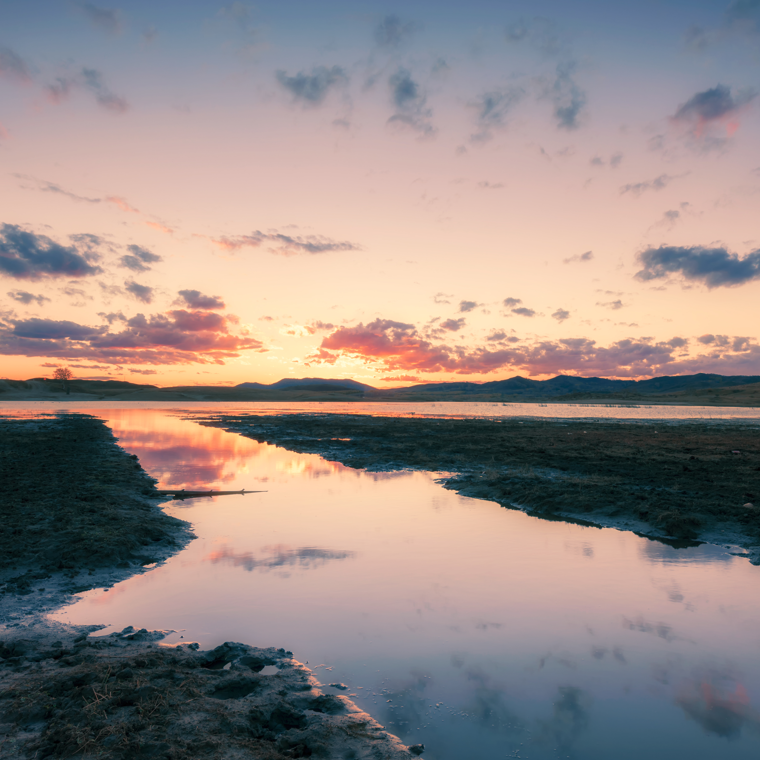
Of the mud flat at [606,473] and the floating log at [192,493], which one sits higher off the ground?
the mud flat at [606,473]

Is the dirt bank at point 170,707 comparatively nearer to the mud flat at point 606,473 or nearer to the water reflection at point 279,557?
the water reflection at point 279,557

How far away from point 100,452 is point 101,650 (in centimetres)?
2442

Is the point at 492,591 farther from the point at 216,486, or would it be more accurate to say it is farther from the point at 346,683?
the point at 216,486

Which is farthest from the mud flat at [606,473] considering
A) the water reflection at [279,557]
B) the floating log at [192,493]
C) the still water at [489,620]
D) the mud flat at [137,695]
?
the mud flat at [137,695]

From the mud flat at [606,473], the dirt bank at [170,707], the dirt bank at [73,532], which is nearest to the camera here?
the dirt bank at [170,707]

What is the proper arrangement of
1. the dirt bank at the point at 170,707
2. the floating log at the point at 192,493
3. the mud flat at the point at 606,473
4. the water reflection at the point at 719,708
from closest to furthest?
the dirt bank at the point at 170,707 → the water reflection at the point at 719,708 → the mud flat at the point at 606,473 → the floating log at the point at 192,493

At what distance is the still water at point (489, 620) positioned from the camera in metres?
5.48

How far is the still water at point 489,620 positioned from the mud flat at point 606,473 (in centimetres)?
154

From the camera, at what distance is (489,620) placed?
7961mm

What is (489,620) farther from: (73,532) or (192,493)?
(192,493)

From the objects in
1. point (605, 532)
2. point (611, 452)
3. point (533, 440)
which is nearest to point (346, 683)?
point (605, 532)

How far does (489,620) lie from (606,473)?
15486mm

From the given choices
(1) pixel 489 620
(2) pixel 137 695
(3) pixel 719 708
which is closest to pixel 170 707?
(2) pixel 137 695

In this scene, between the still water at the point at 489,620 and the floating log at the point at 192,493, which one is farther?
the floating log at the point at 192,493
